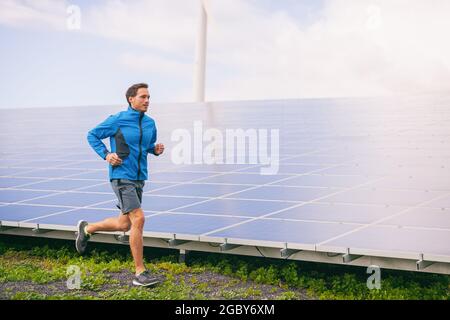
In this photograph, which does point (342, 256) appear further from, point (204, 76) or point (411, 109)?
point (204, 76)

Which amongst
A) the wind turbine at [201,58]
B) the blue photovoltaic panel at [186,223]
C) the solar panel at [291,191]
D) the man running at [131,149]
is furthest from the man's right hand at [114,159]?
the wind turbine at [201,58]

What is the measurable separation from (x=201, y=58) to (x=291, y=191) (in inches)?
1111

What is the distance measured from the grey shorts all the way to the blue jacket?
0.26ft

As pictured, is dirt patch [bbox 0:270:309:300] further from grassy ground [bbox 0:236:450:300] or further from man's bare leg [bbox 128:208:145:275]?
man's bare leg [bbox 128:208:145:275]

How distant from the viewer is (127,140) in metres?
12.4

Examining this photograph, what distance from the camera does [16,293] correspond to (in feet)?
42.1

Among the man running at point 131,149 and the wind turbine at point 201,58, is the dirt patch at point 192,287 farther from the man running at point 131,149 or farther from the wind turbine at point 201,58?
the wind turbine at point 201,58

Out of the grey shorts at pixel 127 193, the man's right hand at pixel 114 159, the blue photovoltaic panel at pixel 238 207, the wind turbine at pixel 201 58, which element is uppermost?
the wind turbine at pixel 201 58

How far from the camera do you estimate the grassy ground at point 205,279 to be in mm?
12930

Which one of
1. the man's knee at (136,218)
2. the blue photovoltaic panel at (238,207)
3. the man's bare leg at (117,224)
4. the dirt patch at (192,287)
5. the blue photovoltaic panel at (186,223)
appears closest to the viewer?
the man's knee at (136,218)

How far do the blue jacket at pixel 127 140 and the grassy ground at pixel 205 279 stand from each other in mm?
1745

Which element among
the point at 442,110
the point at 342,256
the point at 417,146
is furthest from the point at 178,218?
the point at 442,110

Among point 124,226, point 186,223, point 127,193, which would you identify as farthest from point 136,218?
point 186,223
